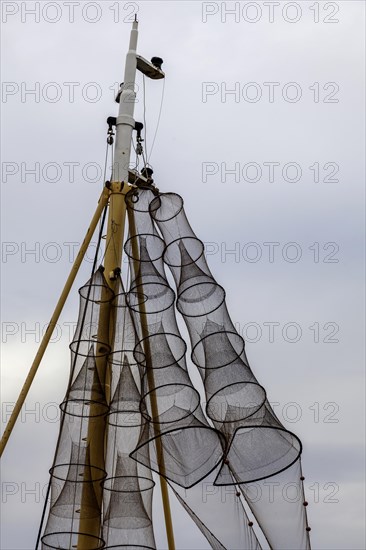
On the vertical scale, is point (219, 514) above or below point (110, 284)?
below

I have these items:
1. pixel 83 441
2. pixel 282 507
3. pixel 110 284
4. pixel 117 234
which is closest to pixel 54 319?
pixel 110 284

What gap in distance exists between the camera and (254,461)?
10867 mm

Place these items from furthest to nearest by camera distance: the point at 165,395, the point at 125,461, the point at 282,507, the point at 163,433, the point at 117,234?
the point at 117,234, the point at 165,395, the point at 125,461, the point at 163,433, the point at 282,507

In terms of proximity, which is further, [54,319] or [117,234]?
[117,234]

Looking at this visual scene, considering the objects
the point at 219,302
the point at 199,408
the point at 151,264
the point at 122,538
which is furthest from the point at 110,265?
the point at 122,538

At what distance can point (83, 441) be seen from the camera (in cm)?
1124

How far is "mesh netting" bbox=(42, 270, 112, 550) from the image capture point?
10703mm

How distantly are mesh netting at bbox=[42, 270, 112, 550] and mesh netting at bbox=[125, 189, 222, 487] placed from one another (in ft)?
1.71

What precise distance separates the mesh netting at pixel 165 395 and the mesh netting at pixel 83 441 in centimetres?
52

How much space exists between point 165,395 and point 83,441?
41.7 inches

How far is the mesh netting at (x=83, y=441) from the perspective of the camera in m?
10.7

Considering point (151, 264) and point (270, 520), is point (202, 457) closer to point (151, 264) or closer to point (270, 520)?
point (270, 520)

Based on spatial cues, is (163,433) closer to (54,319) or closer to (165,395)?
(165,395)

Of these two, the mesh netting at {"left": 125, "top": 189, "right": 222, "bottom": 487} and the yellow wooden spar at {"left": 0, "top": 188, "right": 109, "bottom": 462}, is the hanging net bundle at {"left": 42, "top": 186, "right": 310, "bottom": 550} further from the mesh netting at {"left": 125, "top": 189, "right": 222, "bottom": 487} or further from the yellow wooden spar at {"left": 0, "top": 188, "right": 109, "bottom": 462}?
the yellow wooden spar at {"left": 0, "top": 188, "right": 109, "bottom": 462}
